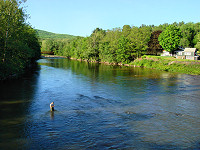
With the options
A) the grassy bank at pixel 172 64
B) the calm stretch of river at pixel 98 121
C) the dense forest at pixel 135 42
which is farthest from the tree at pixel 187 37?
the calm stretch of river at pixel 98 121

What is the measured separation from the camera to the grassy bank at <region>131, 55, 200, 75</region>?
6619 cm

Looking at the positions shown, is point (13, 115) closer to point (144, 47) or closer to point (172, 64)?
point (172, 64)

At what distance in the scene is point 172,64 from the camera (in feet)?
248

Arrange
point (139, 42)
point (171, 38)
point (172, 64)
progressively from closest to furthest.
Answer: point (172, 64), point (171, 38), point (139, 42)

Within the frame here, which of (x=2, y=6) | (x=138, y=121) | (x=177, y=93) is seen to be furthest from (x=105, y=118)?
(x=2, y=6)

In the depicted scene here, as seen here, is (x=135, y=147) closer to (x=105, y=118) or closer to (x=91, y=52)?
(x=105, y=118)

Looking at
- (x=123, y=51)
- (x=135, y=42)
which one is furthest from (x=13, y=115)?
(x=135, y=42)

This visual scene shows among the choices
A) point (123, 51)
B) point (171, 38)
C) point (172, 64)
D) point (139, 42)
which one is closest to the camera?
point (172, 64)

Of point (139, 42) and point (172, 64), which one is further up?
point (139, 42)

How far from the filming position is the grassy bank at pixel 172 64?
6619 centimetres

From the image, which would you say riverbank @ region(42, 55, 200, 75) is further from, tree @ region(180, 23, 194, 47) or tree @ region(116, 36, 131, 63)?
tree @ region(180, 23, 194, 47)

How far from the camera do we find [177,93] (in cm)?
3556

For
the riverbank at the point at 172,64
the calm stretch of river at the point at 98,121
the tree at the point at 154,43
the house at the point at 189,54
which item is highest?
the tree at the point at 154,43

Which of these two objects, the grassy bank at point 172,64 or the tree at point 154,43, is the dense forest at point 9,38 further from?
the tree at point 154,43
